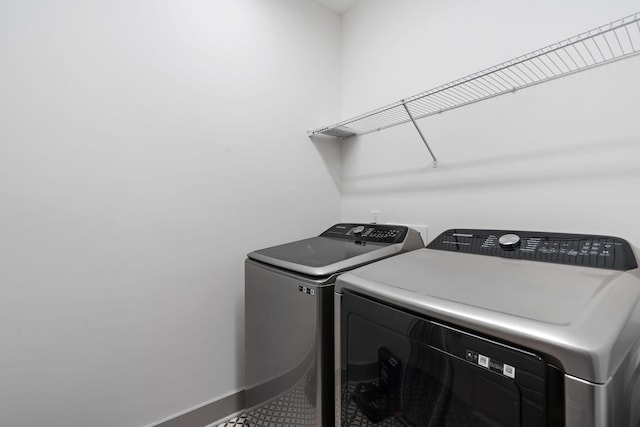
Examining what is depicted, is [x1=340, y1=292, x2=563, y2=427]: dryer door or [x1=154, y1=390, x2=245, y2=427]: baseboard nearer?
[x1=340, y1=292, x2=563, y2=427]: dryer door

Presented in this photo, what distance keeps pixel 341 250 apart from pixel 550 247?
2.51 feet

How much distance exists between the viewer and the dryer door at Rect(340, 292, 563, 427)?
506 mm

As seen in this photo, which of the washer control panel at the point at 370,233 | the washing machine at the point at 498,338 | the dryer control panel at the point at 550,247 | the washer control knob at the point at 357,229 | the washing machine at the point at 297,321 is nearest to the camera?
the washing machine at the point at 498,338

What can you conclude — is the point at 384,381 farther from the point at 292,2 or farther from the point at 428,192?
the point at 292,2

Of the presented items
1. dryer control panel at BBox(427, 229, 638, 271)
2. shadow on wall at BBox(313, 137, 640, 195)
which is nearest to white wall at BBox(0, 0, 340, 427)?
shadow on wall at BBox(313, 137, 640, 195)

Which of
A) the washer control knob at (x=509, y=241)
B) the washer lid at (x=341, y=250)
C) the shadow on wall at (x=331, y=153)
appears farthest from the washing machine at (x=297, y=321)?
the shadow on wall at (x=331, y=153)

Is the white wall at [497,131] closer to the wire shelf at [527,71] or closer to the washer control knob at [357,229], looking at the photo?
the wire shelf at [527,71]

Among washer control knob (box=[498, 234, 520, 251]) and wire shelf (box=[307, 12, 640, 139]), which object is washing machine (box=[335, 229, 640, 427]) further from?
wire shelf (box=[307, 12, 640, 139])

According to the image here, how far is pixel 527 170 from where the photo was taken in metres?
1.15

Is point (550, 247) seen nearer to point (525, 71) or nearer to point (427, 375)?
point (427, 375)

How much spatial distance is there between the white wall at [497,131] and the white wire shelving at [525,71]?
57 mm

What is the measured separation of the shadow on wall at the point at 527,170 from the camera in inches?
37.4

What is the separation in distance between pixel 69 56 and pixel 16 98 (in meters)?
0.25

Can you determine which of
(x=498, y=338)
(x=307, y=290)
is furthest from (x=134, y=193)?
(x=498, y=338)
